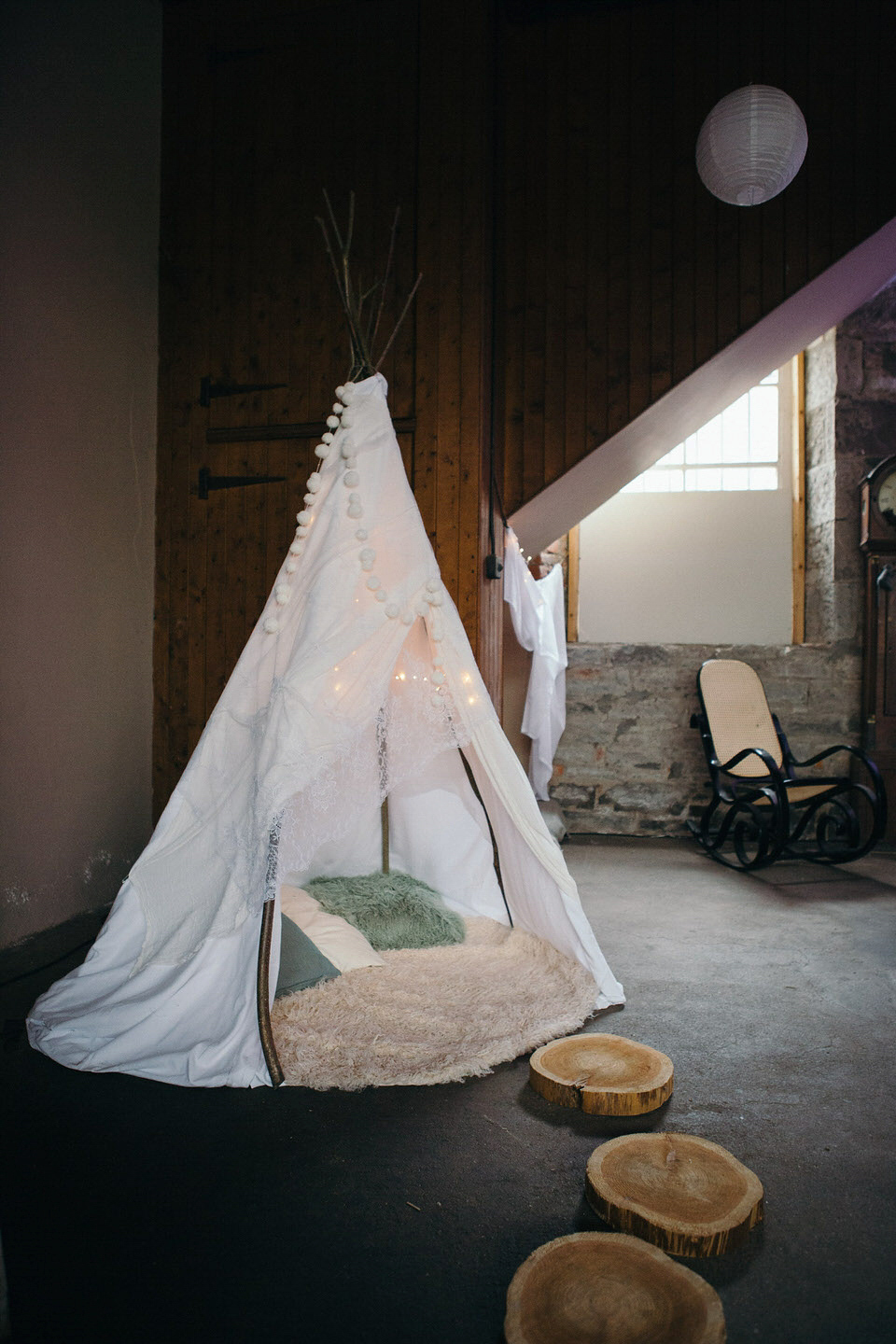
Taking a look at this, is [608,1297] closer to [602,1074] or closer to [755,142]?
[602,1074]

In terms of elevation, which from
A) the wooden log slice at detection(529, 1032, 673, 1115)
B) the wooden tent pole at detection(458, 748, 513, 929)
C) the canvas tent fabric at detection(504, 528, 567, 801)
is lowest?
the wooden log slice at detection(529, 1032, 673, 1115)

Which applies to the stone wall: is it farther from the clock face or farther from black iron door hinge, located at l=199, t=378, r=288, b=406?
black iron door hinge, located at l=199, t=378, r=288, b=406

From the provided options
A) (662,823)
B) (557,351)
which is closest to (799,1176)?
(557,351)

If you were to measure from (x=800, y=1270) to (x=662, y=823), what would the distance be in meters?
3.79

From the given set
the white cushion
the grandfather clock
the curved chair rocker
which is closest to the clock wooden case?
the grandfather clock

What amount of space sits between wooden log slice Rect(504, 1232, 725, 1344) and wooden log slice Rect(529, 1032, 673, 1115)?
514mm

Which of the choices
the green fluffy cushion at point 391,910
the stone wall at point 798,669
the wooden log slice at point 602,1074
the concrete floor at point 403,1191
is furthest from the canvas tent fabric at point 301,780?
the stone wall at point 798,669

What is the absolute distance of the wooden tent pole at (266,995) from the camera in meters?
1.85

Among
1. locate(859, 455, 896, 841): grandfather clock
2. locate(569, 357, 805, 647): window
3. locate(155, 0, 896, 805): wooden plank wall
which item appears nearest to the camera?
locate(155, 0, 896, 805): wooden plank wall

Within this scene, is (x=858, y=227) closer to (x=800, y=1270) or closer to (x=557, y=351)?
(x=557, y=351)

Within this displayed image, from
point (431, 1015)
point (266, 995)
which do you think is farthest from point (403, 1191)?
point (431, 1015)

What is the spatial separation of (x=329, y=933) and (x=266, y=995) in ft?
2.22

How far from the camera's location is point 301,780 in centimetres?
200

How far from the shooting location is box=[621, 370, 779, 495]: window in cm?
530
